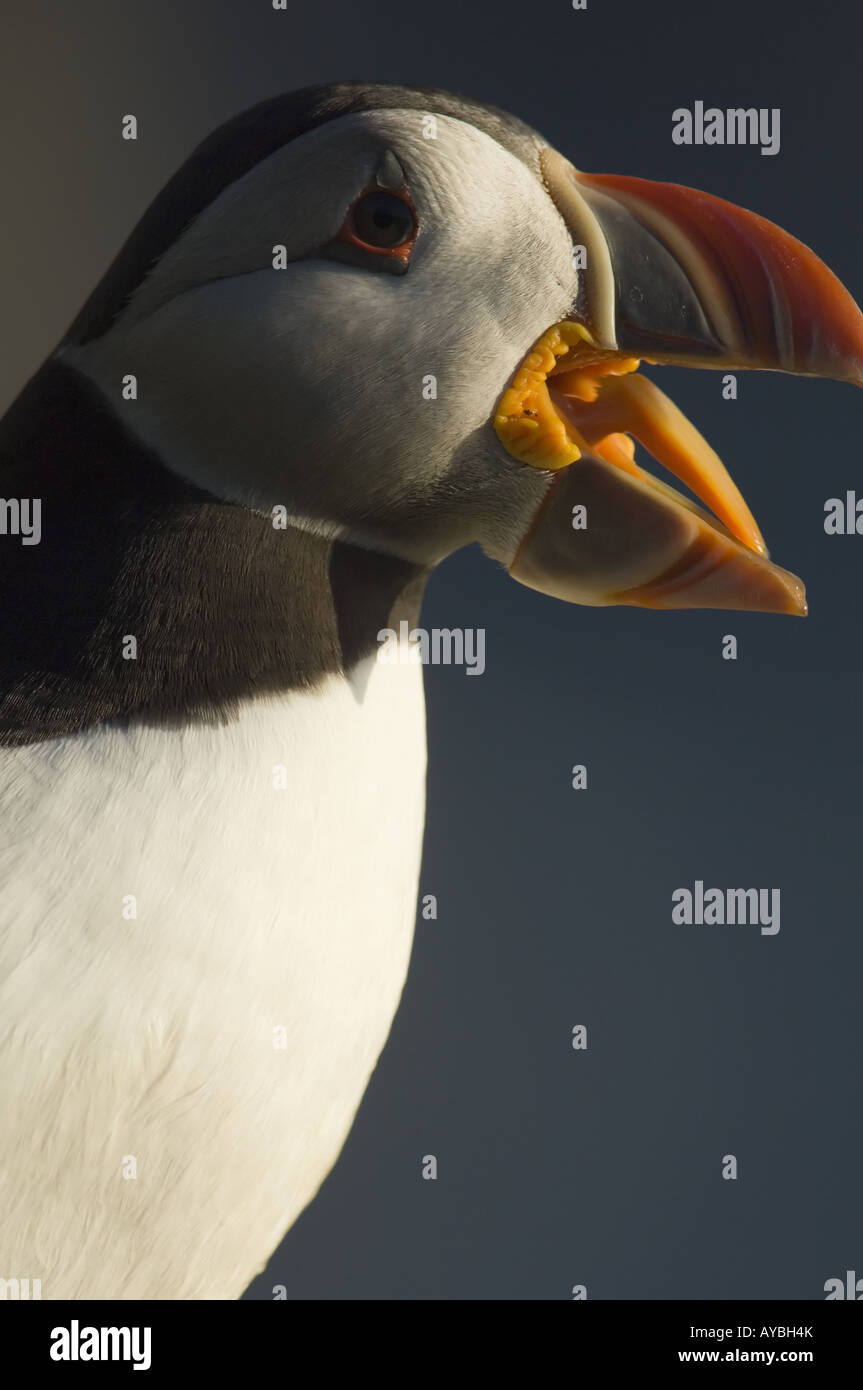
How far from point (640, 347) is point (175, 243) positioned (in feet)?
0.96

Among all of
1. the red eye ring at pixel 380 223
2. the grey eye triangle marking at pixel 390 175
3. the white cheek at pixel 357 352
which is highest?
the grey eye triangle marking at pixel 390 175

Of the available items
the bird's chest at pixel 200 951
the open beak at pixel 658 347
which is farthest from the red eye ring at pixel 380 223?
the bird's chest at pixel 200 951

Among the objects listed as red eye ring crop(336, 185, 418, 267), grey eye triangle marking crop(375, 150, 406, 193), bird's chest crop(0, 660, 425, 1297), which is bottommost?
bird's chest crop(0, 660, 425, 1297)

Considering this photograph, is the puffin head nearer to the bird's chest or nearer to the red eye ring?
the red eye ring

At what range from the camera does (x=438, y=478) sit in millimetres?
849

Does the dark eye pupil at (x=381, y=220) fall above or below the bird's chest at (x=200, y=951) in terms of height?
A: above

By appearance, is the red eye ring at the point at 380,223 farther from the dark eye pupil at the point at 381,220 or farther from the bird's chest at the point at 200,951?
the bird's chest at the point at 200,951

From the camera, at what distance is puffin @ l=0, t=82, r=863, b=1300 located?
2.56 ft

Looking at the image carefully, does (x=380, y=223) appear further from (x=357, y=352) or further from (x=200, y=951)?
(x=200, y=951)

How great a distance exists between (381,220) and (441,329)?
0.07 m

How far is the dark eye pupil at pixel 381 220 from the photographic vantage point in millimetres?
804

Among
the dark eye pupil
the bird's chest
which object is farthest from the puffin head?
the bird's chest
